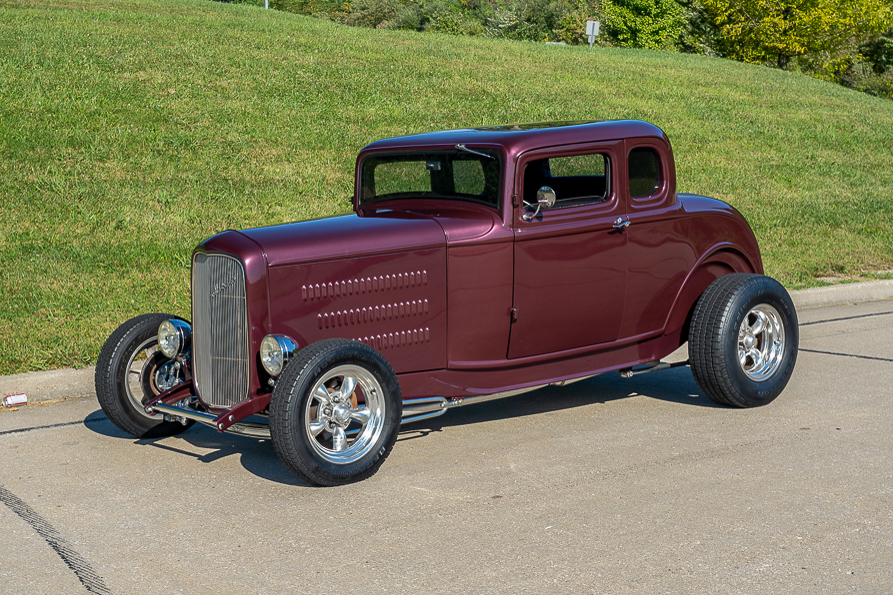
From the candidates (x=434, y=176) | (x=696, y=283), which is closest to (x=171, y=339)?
(x=434, y=176)

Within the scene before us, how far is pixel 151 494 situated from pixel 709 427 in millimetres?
3259

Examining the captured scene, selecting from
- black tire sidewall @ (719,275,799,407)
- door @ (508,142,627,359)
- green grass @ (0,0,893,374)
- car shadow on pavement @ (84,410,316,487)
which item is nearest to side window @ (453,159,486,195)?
door @ (508,142,627,359)

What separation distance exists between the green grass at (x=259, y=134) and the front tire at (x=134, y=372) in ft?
5.21

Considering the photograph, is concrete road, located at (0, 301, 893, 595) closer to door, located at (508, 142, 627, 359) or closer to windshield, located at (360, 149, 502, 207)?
door, located at (508, 142, 627, 359)

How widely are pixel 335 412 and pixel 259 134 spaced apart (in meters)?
10.5

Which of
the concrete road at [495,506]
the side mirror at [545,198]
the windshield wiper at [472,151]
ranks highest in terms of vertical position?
the windshield wiper at [472,151]

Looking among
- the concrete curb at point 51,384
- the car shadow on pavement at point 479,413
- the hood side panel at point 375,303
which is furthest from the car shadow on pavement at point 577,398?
the concrete curb at point 51,384

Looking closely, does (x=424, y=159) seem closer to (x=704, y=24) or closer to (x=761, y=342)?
(x=761, y=342)

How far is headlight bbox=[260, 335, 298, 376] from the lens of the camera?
4.84m

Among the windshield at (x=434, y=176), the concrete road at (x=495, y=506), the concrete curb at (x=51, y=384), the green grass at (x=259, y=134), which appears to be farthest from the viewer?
the green grass at (x=259, y=134)

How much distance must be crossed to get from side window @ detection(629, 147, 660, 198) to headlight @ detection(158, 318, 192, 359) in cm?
290

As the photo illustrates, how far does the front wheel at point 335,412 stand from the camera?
4.64 meters

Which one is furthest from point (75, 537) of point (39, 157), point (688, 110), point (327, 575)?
point (688, 110)

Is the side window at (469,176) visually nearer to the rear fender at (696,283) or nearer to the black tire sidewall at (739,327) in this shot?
the rear fender at (696,283)
